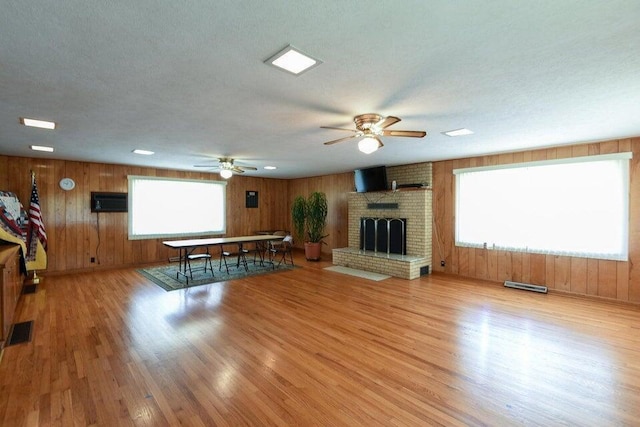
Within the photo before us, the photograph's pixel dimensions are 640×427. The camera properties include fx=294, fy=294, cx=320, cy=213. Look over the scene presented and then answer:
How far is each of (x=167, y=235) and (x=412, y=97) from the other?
22.7ft

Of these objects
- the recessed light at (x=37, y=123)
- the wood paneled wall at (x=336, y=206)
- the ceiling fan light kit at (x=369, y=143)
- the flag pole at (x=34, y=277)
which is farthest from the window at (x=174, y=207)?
the ceiling fan light kit at (x=369, y=143)

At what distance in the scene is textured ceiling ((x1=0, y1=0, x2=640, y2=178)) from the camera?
150 cm

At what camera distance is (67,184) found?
607cm

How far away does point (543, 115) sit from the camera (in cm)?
313

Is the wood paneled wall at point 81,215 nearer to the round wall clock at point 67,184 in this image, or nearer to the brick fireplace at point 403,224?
the round wall clock at point 67,184

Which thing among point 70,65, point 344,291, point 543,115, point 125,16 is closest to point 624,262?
point 543,115

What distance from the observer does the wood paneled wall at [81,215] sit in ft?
18.6

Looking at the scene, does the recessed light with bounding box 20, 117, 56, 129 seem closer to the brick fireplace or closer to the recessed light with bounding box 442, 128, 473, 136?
the recessed light with bounding box 442, 128, 473, 136

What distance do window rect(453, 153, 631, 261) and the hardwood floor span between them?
35.7 inches

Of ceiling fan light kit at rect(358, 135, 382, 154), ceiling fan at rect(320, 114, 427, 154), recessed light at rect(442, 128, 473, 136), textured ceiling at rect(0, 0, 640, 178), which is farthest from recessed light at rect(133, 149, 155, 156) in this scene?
recessed light at rect(442, 128, 473, 136)

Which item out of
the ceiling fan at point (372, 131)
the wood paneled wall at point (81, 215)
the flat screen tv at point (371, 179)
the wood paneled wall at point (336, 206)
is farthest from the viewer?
the wood paneled wall at point (336, 206)

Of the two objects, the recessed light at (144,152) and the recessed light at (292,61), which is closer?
the recessed light at (292,61)

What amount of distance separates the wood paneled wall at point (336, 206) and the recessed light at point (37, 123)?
5965 millimetres

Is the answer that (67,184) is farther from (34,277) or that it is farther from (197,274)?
(197,274)
